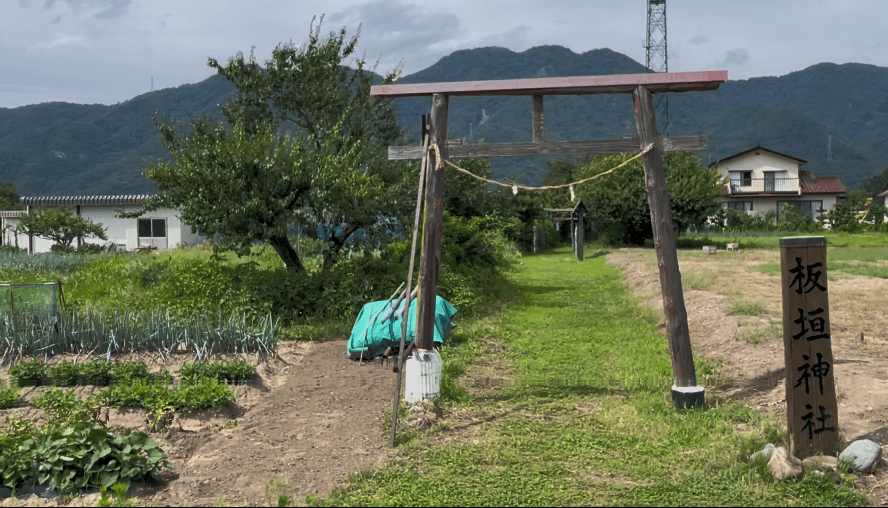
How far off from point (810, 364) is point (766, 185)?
53.3 m

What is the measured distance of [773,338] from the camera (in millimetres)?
9602

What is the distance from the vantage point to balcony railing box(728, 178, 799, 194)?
177 ft

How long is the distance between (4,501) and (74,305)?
570cm

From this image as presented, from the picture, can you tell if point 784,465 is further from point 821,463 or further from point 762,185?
point 762,185

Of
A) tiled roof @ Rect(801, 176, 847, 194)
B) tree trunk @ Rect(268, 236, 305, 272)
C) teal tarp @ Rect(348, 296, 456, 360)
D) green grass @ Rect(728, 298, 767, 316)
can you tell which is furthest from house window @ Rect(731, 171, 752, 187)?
teal tarp @ Rect(348, 296, 456, 360)

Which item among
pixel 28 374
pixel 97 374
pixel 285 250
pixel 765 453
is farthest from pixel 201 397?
pixel 285 250

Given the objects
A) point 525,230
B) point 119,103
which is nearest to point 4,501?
point 525,230

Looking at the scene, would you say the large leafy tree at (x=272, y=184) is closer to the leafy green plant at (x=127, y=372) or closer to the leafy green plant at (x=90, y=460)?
the leafy green plant at (x=127, y=372)

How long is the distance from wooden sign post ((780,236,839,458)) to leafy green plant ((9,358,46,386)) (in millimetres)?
7104

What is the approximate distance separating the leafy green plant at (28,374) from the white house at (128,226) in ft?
82.7

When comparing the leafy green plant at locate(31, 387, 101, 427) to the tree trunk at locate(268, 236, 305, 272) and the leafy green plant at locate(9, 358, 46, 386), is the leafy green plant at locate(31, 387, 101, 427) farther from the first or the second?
the tree trunk at locate(268, 236, 305, 272)

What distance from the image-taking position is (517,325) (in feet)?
39.9

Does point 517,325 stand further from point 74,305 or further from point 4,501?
point 4,501

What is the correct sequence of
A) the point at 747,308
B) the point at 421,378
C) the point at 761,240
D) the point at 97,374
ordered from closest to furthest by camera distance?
the point at 421,378, the point at 97,374, the point at 747,308, the point at 761,240
